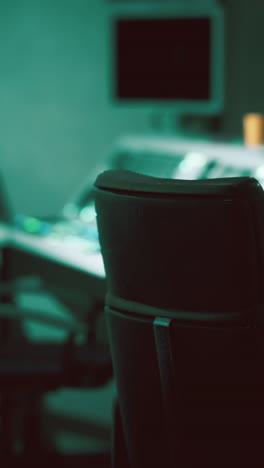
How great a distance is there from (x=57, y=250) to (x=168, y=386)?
118 centimetres

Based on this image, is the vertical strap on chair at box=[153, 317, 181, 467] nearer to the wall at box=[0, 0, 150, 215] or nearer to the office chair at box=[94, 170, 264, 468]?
the office chair at box=[94, 170, 264, 468]

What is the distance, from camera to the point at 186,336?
151 cm

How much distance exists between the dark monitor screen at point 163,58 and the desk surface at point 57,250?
0.72 m

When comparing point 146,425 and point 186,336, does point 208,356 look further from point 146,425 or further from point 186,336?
point 146,425

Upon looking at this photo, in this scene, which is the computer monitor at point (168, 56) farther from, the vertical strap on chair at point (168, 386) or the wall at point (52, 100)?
the vertical strap on chair at point (168, 386)

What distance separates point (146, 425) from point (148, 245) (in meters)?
0.37

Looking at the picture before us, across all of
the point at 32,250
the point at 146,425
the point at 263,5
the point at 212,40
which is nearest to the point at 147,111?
the point at 263,5

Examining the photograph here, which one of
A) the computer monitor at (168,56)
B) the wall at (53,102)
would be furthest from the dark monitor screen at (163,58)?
the wall at (53,102)

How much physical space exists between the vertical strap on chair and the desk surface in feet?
2.58

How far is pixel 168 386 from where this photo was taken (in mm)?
1554

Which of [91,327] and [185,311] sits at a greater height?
[185,311]

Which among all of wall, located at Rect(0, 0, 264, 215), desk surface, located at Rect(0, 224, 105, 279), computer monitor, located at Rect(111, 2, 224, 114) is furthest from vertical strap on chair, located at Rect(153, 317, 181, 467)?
wall, located at Rect(0, 0, 264, 215)

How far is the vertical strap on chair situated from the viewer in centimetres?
153

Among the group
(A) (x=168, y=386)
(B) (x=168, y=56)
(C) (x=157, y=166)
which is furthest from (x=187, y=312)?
(B) (x=168, y=56)
